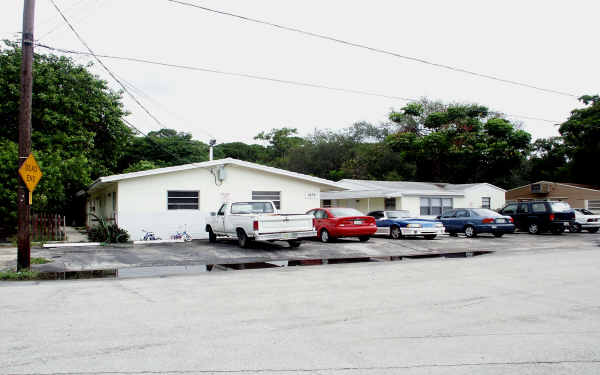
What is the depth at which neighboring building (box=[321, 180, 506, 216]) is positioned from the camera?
2925 centimetres

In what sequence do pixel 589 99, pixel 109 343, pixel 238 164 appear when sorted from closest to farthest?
pixel 109 343
pixel 238 164
pixel 589 99

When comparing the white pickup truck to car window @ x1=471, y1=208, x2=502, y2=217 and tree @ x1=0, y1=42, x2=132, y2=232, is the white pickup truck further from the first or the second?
car window @ x1=471, y1=208, x2=502, y2=217

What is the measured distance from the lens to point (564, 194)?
34781 mm

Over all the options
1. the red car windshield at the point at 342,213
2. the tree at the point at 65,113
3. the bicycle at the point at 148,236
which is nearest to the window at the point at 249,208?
the red car windshield at the point at 342,213

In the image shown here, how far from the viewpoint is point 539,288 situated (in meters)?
9.02

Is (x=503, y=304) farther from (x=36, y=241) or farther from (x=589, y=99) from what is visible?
(x=589, y=99)

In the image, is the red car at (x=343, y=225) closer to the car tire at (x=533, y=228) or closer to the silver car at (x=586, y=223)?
the car tire at (x=533, y=228)

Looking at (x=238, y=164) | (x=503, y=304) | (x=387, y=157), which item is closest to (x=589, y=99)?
(x=387, y=157)

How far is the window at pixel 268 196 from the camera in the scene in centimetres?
2210

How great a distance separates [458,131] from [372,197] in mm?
19668

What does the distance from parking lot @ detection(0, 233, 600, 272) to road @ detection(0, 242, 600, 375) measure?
323 cm

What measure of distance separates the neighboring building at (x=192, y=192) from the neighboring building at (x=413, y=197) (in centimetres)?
673

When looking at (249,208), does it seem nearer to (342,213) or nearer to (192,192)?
(342,213)

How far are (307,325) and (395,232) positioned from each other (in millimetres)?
15838
